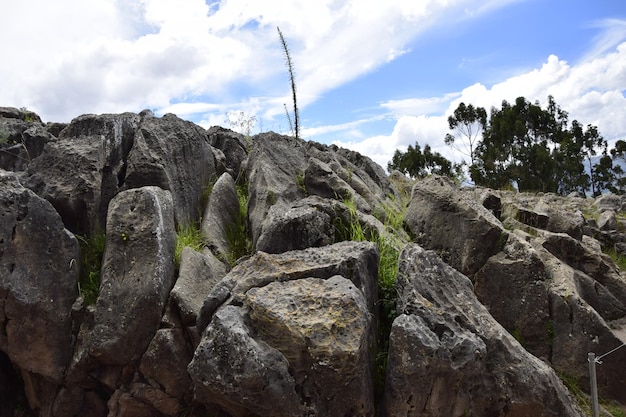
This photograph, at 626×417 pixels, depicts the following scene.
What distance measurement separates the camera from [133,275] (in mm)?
6988

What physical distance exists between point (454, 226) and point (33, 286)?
252 inches

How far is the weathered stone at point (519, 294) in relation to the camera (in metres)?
8.12

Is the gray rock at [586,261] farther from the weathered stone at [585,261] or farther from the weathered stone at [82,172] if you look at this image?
the weathered stone at [82,172]

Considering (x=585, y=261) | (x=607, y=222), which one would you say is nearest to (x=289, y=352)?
(x=585, y=261)

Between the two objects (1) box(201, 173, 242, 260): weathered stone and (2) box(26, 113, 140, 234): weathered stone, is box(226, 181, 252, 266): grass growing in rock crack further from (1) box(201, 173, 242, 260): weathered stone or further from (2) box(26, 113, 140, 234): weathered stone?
(2) box(26, 113, 140, 234): weathered stone

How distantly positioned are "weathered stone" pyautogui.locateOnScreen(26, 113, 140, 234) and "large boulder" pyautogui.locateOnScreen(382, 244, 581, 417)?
15.9 ft

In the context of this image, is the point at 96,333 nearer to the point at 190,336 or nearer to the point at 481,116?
the point at 190,336

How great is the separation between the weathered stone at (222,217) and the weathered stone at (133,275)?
1030 mm

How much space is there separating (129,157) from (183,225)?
1.55m

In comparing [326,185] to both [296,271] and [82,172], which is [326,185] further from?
[82,172]

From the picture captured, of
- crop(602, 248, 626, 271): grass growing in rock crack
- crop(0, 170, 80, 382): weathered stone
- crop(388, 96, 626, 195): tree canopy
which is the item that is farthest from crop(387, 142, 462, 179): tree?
crop(0, 170, 80, 382): weathered stone

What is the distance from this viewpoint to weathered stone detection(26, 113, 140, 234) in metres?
8.18

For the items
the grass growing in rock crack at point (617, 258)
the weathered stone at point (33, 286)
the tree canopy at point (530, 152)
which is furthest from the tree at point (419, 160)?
the weathered stone at point (33, 286)

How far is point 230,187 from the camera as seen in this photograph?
10016mm
